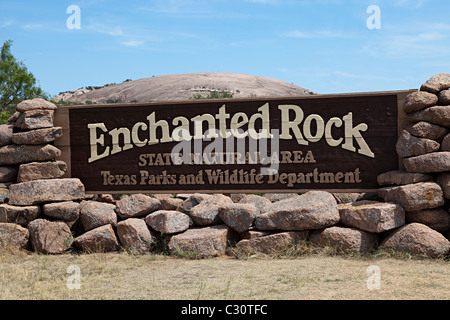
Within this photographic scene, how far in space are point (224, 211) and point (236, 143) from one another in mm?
1318

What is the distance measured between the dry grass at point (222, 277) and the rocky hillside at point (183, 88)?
41850mm

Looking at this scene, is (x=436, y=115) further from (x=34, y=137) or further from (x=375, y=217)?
(x=34, y=137)

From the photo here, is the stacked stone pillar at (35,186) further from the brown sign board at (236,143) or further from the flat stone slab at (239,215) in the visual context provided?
the flat stone slab at (239,215)

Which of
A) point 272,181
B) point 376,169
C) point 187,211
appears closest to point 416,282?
point 376,169

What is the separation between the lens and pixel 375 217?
7.04 m

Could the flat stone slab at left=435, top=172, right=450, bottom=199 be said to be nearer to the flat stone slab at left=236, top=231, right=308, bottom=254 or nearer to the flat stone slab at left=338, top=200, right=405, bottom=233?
the flat stone slab at left=338, top=200, right=405, bottom=233

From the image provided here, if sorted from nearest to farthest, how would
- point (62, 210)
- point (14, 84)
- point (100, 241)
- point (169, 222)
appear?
point (169, 222)
point (100, 241)
point (62, 210)
point (14, 84)

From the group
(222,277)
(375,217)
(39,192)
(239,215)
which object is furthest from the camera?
(39,192)

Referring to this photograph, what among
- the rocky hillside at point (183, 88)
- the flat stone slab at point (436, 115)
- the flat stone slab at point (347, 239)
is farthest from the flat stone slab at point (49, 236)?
the rocky hillside at point (183, 88)

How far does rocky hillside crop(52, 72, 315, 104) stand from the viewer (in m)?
50.8

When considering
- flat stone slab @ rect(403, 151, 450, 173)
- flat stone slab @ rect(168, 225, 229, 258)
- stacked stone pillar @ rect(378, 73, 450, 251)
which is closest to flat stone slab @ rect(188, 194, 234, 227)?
flat stone slab @ rect(168, 225, 229, 258)

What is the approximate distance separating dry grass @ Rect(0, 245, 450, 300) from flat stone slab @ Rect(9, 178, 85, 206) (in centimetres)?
101

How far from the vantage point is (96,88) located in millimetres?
65000

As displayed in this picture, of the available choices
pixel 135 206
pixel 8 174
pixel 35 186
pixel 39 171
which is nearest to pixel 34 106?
pixel 39 171
